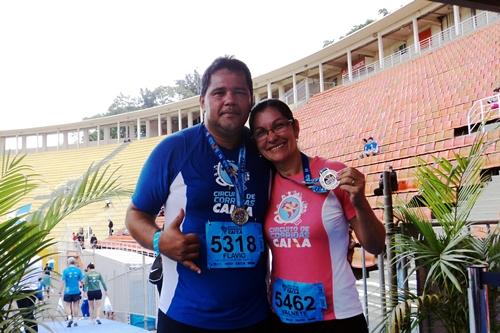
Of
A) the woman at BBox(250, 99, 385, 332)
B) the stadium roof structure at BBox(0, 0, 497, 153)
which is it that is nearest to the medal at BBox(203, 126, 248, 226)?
the woman at BBox(250, 99, 385, 332)

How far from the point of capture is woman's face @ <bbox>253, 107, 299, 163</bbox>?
1.64 meters

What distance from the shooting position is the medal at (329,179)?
152cm

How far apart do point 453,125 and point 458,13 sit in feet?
41.8

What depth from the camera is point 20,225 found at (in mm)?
1740

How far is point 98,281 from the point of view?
8.20m

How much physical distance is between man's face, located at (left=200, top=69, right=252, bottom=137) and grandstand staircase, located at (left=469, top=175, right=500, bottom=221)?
12.9ft

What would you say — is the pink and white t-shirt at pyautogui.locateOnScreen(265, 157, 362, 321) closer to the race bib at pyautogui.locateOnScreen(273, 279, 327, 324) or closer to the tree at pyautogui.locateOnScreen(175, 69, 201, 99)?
the race bib at pyautogui.locateOnScreen(273, 279, 327, 324)

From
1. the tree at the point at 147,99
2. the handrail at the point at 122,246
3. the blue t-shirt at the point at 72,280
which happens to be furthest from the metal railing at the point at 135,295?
the tree at the point at 147,99

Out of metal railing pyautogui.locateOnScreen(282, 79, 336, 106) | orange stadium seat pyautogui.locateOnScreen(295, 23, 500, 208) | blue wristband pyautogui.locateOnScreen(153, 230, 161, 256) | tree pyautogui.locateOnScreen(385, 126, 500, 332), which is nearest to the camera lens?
blue wristband pyautogui.locateOnScreen(153, 230, 161, 256)

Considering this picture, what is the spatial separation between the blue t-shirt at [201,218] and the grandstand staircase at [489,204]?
12.8 feet

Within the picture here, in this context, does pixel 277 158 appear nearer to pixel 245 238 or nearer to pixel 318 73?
pixel 245 238

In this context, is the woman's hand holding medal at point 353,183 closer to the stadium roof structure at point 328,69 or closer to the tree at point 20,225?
the tree at point 20,225

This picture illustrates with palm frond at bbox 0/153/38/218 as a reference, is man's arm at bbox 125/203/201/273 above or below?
below

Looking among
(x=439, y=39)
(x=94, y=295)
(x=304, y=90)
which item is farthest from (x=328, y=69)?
(x=94, y=295)
